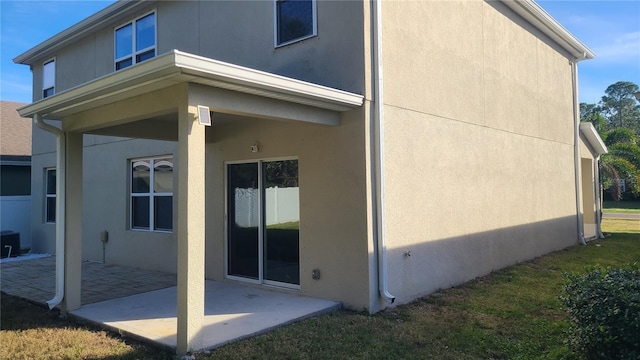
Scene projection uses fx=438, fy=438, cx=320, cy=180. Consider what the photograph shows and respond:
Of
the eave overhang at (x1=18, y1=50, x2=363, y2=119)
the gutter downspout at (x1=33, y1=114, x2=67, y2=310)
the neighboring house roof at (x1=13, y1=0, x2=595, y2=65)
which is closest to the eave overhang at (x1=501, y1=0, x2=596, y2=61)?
the neighboring house roof at (x1=13, y1=0, x2=595, y2=65)

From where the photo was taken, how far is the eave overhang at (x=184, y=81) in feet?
14.3

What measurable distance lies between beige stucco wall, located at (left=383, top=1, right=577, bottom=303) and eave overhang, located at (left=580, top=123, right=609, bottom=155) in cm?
257

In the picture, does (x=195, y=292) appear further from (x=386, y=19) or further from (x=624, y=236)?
(x=624, y=236)

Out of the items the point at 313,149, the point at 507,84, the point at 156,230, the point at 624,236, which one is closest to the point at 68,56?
the point at 156,230

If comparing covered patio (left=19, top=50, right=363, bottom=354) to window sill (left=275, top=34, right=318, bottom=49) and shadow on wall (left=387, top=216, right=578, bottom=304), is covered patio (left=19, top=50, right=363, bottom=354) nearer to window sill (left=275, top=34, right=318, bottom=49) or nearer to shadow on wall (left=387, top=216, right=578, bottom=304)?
window sill (left=275, top=34, right=318, bottom=49)

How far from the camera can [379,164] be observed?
20.6ft

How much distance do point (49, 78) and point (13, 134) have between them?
19.8ft

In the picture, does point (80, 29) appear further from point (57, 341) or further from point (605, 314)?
point (605, 314)

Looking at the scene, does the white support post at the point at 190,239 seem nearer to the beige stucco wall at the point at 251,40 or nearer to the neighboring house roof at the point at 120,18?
the beige stucco wall at the point at 251,40

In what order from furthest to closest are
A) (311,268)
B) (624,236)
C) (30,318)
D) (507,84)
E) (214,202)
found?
(624,236), (507,84), (214,202), (311,268), (30,318)

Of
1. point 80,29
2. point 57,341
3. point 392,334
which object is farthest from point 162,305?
point 80,29

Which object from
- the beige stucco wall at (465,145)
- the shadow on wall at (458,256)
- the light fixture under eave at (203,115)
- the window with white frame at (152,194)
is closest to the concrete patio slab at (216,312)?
the shadow on wall at (458,256)

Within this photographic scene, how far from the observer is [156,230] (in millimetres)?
9930

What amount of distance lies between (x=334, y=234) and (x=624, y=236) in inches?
539
